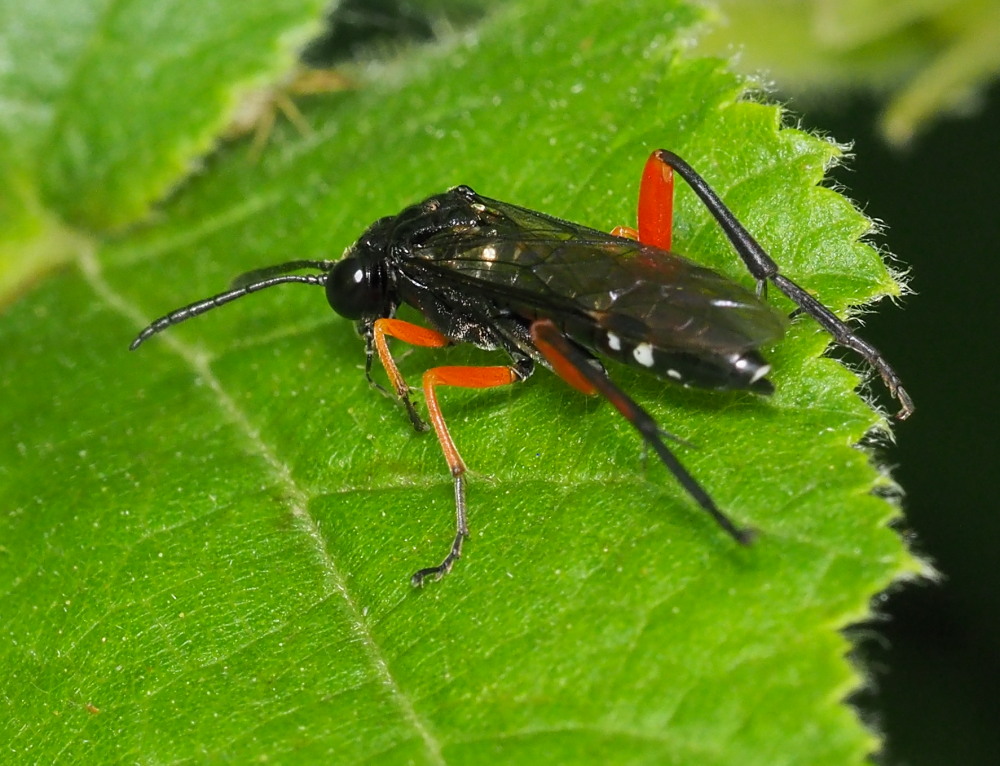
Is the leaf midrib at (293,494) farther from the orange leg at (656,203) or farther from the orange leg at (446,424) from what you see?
the orange leg at (656,203)

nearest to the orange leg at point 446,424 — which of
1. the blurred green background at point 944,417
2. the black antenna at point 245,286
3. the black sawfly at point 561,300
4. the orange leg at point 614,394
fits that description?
the black sawfly at point 561,300

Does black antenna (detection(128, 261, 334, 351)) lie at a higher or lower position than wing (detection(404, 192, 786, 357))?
higher

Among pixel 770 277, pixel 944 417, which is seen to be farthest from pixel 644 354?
pixel 944 417

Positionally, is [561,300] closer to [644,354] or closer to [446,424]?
[644,354]

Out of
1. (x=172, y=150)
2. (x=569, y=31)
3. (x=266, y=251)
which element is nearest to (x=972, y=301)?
(x=569, y=31)

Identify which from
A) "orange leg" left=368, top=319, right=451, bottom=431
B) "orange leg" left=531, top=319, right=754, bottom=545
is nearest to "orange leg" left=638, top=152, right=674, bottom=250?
"orange leg" left=531, top=319, right=754, bottom=545

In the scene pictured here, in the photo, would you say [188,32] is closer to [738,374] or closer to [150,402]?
[150,402]

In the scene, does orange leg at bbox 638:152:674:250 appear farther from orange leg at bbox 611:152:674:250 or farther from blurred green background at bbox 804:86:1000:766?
blurred green background at bbox 804:86:1000:766
